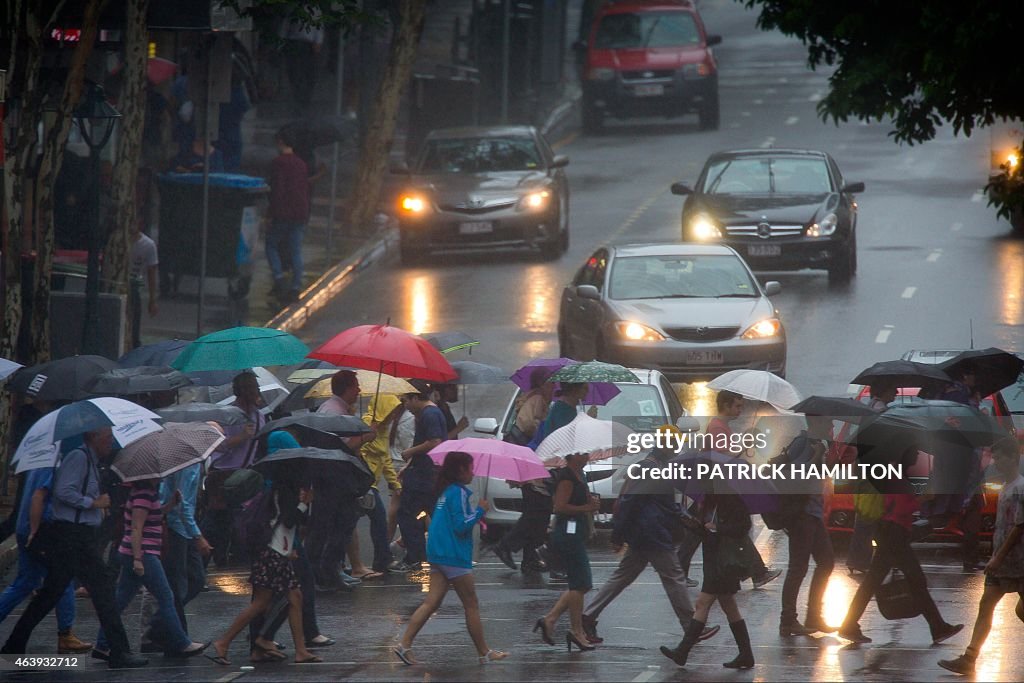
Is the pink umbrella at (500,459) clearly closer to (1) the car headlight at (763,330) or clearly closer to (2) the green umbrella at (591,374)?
(2) the green umbrella at (591,374)

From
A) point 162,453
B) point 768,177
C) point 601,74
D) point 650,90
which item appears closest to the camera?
point 162,453

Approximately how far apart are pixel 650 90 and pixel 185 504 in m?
29.6

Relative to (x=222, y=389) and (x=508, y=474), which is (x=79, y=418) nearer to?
(x=508, y=474)

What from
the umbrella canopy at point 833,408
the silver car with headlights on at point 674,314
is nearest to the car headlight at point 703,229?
the silver car with headlights on at point 674,314

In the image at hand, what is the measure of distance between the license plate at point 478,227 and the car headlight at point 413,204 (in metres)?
0.63

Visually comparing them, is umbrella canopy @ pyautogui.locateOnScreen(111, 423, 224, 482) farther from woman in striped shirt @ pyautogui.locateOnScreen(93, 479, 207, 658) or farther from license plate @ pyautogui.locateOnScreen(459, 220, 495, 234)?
license plate @ pyautogui.locateOnScreen(459, 220, 495, 234)

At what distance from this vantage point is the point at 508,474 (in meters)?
12.8

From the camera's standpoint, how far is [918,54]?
51.2 feet

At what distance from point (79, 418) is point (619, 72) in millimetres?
30037

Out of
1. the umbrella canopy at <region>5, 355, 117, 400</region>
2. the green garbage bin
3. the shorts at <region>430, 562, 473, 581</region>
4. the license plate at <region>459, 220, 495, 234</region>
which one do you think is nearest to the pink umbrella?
the shorts at <region>430, 562, 473, 581</region>

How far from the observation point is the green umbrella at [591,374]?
14484 mm

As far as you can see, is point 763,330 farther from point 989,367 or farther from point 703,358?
point 989,367

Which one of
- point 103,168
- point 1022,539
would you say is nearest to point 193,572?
point 1022,539

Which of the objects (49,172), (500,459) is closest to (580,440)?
(500,459)
